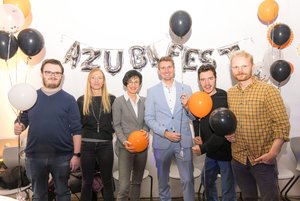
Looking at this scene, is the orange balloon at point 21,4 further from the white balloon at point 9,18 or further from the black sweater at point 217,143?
the black sweater at point 217,143

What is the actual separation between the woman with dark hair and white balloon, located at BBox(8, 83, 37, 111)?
0.77m

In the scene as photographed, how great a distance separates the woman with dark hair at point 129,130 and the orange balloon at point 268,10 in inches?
64.5

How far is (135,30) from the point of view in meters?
3.51

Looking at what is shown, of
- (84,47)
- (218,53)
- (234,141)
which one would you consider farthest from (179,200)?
(84,47)

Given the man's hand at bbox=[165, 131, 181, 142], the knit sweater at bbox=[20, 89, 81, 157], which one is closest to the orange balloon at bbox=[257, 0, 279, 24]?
the man's hand at bbox=[165, 131, 181, 142]

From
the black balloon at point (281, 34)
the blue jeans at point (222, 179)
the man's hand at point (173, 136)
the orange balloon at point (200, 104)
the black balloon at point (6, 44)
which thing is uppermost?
the black balloon at point (281, 34)

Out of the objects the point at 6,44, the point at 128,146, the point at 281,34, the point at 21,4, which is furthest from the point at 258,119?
the point at 21,4

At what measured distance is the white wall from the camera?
3480mm

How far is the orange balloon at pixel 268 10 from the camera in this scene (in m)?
3.25

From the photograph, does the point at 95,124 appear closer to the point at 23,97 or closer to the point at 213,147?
the point at 23,97

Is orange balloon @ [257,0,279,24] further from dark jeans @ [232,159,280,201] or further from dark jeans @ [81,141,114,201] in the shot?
dark jeans @ [81,141,114,201]

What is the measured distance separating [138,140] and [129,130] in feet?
0.71

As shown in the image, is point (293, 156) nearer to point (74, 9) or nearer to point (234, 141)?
point (234, 141)

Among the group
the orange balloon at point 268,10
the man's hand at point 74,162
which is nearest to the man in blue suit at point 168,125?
the man's hand at point 74,162
